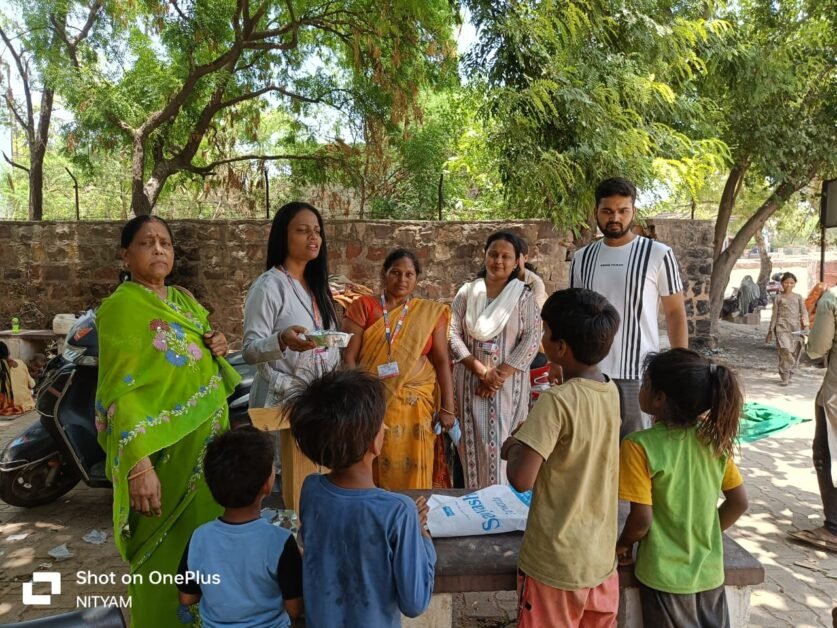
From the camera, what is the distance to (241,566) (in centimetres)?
158

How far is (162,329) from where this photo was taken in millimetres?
1988

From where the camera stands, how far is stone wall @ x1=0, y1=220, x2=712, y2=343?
6605 millimetres

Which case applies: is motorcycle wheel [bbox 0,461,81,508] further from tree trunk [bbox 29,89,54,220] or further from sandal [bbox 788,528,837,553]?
A: tree trunk [bbox 29,89,54,220]

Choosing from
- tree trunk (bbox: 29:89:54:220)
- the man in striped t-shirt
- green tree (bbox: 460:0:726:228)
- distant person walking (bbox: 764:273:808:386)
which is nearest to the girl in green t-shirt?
the man in striped t-shirt

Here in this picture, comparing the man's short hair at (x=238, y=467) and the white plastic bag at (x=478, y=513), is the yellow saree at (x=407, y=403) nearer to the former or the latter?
the white plastic bag at (x=478, y=513)

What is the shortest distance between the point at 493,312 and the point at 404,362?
1.86 ft

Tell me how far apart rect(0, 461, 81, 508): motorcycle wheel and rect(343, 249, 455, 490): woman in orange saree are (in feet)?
7.40

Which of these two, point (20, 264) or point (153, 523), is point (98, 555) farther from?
point (20, 264)

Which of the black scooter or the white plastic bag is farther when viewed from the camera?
the black scooter

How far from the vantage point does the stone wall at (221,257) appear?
6605mm

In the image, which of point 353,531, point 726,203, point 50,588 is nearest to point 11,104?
point 50,588

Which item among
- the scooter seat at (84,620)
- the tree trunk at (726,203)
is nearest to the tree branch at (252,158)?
the tree trunk at (726,203)

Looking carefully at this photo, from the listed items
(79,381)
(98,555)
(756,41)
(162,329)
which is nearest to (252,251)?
(79,381)

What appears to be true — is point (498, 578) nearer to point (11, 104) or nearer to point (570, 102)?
point (570, 102)
